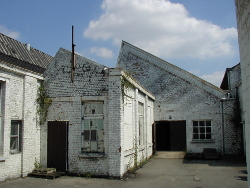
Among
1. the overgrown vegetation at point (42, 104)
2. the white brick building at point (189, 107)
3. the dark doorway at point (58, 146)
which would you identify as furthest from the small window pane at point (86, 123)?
the white brick building at point (189, 107)

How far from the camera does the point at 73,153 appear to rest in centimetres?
1002

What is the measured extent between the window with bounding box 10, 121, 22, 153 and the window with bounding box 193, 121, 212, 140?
11.0 meters

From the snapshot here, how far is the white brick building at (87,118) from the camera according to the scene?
381 inches

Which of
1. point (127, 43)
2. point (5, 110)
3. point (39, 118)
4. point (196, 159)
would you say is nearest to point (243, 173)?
point (196, 159)

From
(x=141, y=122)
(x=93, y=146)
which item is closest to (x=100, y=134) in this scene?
→ (x=93, y=146)

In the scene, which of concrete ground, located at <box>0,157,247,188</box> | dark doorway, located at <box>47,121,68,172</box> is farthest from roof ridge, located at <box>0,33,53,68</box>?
concrete ground, located at <box>0,157,247,188</box>

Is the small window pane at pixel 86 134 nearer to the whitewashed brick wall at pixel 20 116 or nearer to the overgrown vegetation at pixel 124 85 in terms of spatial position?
the whitewashed brick wall at pixel 20 116

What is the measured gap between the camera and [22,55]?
49.6 feet

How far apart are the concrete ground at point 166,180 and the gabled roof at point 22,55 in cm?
609

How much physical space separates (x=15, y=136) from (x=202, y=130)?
37.7 ft

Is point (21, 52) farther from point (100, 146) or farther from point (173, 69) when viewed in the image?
point (173, 69)

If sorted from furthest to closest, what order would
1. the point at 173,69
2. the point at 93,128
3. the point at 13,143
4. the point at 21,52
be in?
the point at 173,69
the point at 21,52
the point at 93,128
the point at 13,143

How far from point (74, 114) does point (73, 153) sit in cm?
144

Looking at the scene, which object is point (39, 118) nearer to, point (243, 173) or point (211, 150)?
point (243, 173)
